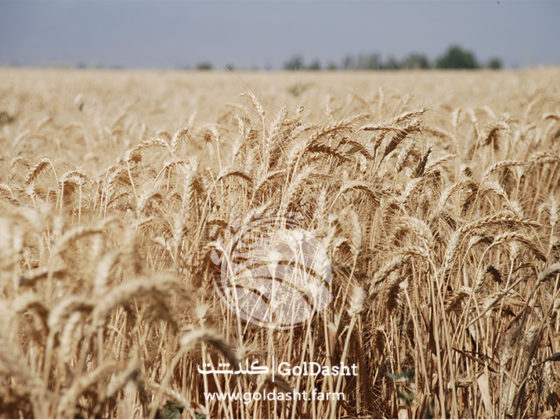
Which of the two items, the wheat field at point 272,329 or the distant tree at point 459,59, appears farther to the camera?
the distant tree at point 459,59

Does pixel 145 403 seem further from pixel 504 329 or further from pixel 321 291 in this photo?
pixel 504 329

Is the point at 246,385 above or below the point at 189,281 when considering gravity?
below

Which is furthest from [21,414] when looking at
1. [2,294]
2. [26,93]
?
[26,93]

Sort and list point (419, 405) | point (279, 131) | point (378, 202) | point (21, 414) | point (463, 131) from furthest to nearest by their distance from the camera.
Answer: point (463, 131) → point (279, 131) → point (378, 202) → point (419, 405) → point (21, 414)

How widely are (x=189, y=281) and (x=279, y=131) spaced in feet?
2.88

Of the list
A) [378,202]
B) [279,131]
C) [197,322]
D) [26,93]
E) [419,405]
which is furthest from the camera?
[26,93]

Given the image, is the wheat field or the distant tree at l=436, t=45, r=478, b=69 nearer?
the wheat field

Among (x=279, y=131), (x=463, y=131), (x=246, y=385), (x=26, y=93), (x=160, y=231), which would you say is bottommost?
(x=246, y=385)

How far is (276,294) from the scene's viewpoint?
1.77m

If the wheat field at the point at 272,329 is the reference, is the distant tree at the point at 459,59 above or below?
above

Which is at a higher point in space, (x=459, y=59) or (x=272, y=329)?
(x=459, y=59)

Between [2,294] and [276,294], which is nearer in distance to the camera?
[2,294]

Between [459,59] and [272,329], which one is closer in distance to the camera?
[272,329]

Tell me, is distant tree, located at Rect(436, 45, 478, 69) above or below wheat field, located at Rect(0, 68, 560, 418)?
above
